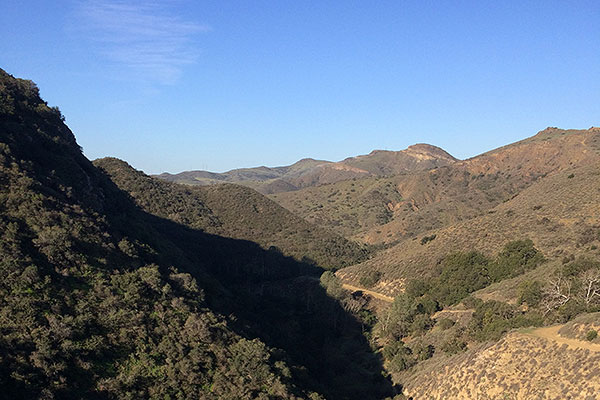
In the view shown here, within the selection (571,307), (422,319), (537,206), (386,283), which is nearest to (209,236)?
(386,283)

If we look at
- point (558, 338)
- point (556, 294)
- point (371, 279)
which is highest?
point (371, 279)

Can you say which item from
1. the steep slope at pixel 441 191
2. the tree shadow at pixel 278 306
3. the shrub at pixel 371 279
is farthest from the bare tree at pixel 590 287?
the steep slope at pixel 441 191

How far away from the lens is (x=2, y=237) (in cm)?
2962

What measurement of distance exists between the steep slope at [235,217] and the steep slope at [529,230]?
16.8 metres

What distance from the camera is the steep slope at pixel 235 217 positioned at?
8976 centimetres

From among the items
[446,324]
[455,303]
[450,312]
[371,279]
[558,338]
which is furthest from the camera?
[371,279]

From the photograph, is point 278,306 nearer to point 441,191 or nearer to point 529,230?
point 529,230

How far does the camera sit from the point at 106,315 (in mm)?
29422

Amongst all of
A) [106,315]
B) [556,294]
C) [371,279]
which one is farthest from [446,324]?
[106,315]

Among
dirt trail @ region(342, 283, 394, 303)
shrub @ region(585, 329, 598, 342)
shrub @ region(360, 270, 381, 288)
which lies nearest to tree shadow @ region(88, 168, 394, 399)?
dirt trail @ region(342, 283, 394, 303)

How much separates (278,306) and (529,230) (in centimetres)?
3478

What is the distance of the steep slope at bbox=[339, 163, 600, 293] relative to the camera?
184 feet

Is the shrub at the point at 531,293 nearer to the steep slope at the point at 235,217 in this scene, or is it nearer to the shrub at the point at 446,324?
the shrub at the point at 446,324

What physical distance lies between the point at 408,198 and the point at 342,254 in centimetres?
7621
